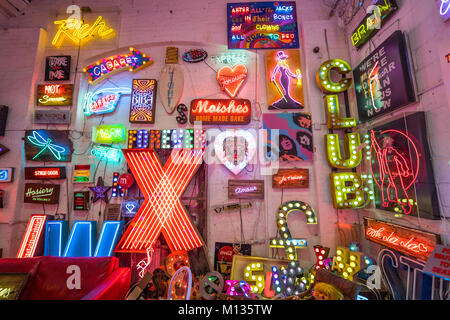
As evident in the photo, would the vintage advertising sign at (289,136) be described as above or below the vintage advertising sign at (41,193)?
above

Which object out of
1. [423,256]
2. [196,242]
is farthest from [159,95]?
[423,256]

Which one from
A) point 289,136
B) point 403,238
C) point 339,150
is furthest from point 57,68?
point 403,238

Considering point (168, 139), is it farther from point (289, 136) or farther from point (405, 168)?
point (405, 168)

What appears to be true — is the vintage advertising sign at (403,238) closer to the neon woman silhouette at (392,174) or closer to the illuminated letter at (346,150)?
the neon woman silhouette at (392,174)

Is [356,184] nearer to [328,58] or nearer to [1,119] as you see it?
[328,58]

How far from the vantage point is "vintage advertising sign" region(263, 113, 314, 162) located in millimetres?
→ 4203

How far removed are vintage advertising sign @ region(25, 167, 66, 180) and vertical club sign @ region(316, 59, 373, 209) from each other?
5.68 m

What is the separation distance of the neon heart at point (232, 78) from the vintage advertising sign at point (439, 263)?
4020mm

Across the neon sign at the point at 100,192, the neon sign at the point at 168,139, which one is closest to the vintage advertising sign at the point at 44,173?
the neon sign at the point at 100,192

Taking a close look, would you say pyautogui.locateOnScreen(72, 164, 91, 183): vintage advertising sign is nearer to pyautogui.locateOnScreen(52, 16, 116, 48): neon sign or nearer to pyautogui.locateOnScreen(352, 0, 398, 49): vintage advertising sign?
pyautogui.locateOnScreen(52, 16, 116, 48): neon sign

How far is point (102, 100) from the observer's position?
15.1 ft

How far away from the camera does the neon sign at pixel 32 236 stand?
382 cm

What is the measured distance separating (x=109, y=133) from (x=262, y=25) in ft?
14.4
